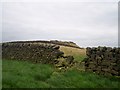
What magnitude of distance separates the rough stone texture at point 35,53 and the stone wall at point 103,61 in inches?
79.1

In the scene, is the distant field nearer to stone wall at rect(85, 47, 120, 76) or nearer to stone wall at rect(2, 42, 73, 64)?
stone wall at rect(2, 42, 73, 64)

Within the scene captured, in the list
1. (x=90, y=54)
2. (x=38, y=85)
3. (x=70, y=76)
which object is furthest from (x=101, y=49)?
(x=38, y=85)

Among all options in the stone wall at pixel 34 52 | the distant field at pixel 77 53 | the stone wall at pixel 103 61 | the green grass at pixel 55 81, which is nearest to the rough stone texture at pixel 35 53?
the stone wall at pixel 34 52

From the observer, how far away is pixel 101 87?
12227mm

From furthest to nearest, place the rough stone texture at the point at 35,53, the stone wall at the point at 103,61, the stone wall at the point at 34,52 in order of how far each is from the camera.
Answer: the stone wall at the point at 34,52 < the rough stone texture at the point at 35,53 < the stone wall at the point at 103,61

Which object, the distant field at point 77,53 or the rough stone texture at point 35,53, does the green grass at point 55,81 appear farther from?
the distant field at point 77,53

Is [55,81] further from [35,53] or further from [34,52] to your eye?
[34,52]

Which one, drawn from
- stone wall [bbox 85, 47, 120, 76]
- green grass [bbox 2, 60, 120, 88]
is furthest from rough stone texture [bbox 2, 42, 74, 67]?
green grass [bbox 2, 60, 120, 88]

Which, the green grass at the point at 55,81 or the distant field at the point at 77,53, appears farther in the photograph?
the distant field at the point at 77,53

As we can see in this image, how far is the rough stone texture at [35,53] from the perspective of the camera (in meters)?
20.1

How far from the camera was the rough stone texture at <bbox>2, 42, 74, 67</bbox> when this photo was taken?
20.1 m

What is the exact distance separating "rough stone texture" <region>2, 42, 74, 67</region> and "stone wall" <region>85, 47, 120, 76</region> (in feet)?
6.59

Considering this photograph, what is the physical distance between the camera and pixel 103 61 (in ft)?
51.8

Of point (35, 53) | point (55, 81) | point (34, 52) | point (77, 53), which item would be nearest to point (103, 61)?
point (55, 81)
